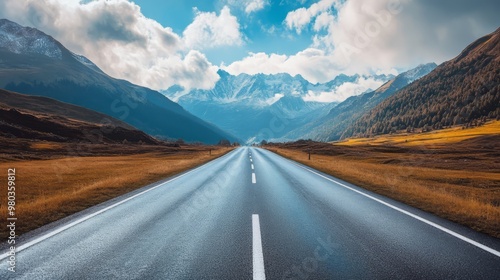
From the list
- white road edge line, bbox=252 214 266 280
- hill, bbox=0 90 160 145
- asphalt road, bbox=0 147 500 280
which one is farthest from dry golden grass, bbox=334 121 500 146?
white road edge line, bbox=252 214 266 280

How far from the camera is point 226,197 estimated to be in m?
11.7

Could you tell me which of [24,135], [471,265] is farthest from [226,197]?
[24,135]

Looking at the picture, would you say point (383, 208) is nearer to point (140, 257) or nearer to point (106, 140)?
point (140, 257)

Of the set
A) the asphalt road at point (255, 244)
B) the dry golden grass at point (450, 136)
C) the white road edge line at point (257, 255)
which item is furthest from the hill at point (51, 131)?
the dry golden grass at point (450, 136)

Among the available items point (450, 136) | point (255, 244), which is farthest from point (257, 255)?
point (450, 136)

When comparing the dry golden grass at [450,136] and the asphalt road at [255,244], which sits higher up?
the dry golden grass at [450,136]

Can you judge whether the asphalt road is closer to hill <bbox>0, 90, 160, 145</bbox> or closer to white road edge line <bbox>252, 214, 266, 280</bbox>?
white road edge line <bbox>252, 214, 266, 280</bbox>

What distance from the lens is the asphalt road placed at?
491cm

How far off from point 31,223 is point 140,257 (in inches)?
191

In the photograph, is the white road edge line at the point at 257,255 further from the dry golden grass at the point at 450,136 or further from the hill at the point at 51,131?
the dry golden grass at the point at 450,136

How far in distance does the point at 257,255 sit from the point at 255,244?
2.05 ft

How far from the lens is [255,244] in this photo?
20.3 ft

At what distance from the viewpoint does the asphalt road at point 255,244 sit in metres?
4.91

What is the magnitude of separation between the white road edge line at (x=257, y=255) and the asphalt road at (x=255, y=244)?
2 cm
